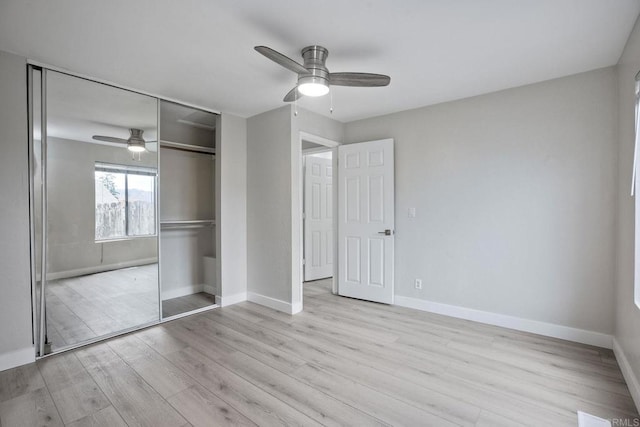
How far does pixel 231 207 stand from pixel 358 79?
2.46 meters

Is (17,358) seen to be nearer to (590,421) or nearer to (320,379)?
(320,379)

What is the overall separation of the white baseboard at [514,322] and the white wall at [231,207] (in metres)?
2.21

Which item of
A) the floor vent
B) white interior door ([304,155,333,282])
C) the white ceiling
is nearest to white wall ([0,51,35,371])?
the white ceiling

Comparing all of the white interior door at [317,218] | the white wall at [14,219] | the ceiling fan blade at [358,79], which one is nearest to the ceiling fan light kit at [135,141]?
the white wall at [14,219]

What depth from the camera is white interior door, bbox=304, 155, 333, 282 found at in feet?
17.4

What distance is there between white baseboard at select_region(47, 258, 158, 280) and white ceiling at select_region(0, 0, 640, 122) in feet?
6.02

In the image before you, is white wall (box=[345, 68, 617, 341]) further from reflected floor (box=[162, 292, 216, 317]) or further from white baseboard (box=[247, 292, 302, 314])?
reflected floor (box=[162, 292, 216, 317])

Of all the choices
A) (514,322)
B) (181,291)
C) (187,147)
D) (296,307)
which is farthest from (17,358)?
(514,322)

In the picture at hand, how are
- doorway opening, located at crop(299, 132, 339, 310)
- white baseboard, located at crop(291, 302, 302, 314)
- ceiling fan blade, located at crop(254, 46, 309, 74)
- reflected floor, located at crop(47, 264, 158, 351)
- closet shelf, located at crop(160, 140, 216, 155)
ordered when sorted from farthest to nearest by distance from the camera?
1. doorway opening, located at crop(299, 132, 339, 310)
2. closet shelf, located at crop(160, 140, 216, 155)
3. white baseboard, located at crop(291, 302, 302, 314)
4. reflected floor, located at crop(47, 264, 158, 351)
5. ceiling fan blade, located at crop(254, 46, 309, 74)

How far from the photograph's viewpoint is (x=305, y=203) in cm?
530

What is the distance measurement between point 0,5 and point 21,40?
444 mm

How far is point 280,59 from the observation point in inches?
79.7

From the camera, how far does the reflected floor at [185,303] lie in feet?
12.4

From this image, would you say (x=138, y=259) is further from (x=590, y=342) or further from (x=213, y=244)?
(x=590, y=342)
